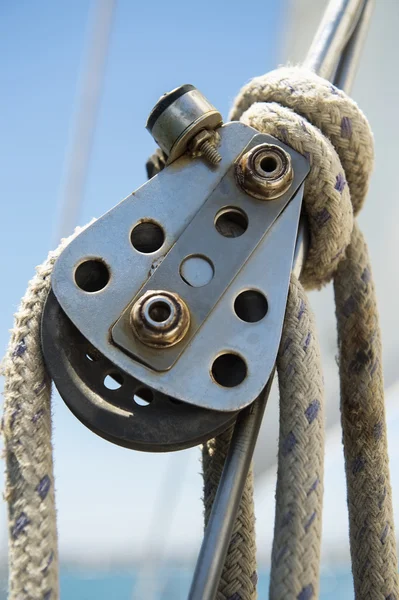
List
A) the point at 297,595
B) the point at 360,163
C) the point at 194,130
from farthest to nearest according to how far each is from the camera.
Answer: the point at 360,163 < the point at 194,130 < the point at 297,595

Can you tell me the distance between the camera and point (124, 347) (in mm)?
515

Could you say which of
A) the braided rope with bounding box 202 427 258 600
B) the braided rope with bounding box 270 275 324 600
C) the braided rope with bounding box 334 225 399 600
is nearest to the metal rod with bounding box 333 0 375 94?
the braided rope with bounding box 334 225 399 600

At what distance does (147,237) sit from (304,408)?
190 millimetres

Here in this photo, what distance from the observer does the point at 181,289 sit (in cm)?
54

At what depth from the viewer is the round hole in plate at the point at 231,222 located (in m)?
0.58

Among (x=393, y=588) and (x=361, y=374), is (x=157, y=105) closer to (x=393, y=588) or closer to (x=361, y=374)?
(x=361, y=374)

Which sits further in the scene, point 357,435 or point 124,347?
point 357,435

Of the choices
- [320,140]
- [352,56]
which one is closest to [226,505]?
[320,140]

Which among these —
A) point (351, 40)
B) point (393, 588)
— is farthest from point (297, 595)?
point (351, 40)

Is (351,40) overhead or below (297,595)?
overhead

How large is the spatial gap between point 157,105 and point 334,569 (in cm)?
145

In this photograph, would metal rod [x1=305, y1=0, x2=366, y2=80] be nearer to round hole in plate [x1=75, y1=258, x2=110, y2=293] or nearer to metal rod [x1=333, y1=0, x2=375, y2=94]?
metal rod [x1=333, y1=0, x2=375, y2=94]

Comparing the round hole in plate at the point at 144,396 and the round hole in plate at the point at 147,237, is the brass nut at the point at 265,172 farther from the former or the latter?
the round hole in plate at the point at 144,396

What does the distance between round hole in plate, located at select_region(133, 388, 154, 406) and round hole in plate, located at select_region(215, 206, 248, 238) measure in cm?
15
